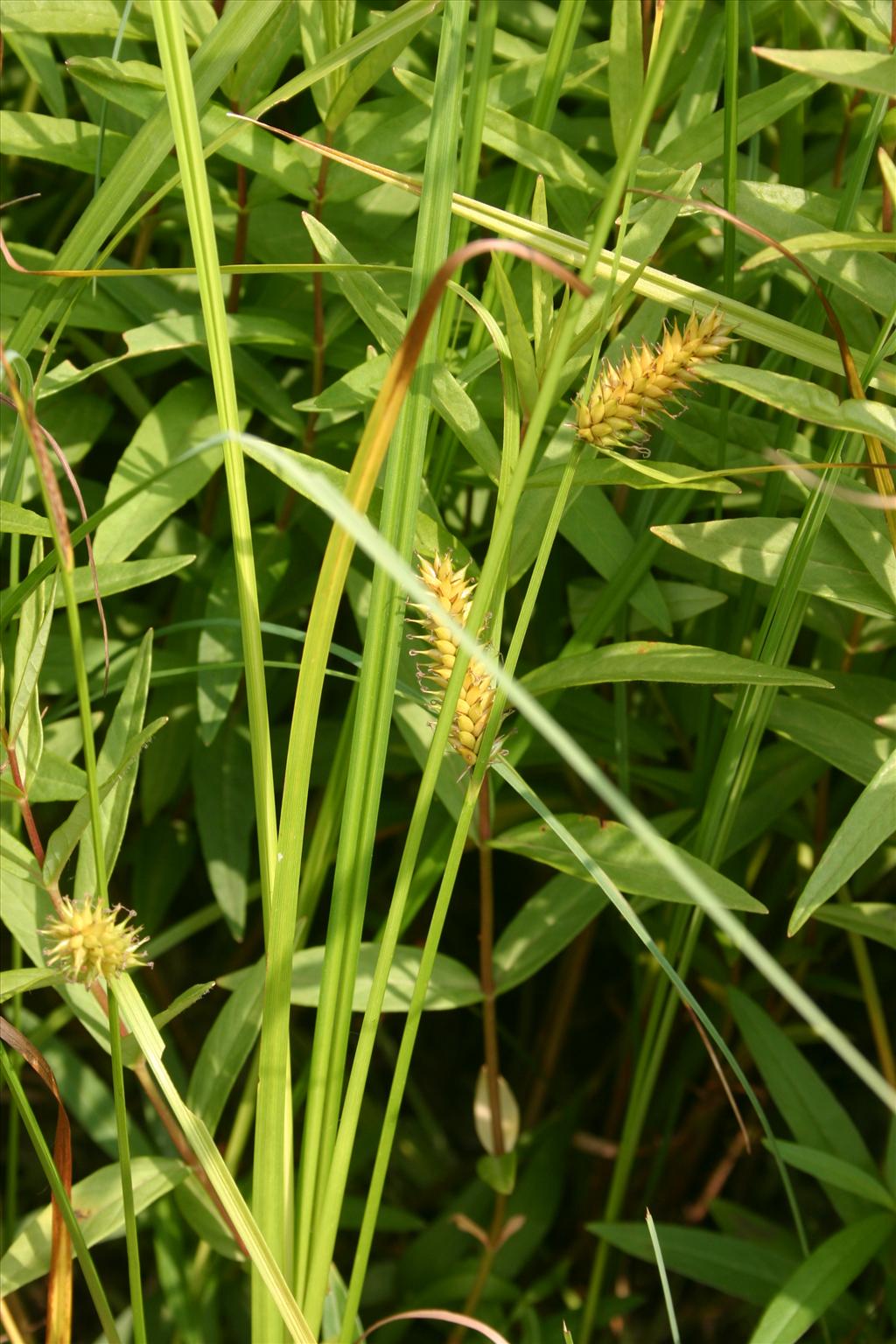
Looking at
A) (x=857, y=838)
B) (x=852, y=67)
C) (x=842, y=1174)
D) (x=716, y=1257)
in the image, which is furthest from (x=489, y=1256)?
(x=852, y=67)

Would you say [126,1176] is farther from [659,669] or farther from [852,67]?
[852,67]

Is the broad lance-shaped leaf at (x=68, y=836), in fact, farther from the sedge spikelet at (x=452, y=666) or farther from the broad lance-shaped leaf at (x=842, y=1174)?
the broad lance-shaped leaf at (x=842, y=1174)

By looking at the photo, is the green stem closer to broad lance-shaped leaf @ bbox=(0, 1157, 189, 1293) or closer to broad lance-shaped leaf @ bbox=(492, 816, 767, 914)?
broad lance-shaped leaf @ bbox=(0, 1157, 189, 1293)

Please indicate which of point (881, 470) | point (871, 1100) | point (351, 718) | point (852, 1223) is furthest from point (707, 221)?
point (871, 1100)

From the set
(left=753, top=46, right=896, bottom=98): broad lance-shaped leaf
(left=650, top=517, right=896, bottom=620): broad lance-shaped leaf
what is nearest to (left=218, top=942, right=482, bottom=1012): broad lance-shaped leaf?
(left=650, top=517, right=896, bottom=620): broad lance-shaped leaf

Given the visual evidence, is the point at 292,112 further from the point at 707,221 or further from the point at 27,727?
the point at 27,727

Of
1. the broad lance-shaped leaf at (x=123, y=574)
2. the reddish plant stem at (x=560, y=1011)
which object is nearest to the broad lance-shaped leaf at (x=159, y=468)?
the broad lance-shaped leaf at (x=123, y=574)
